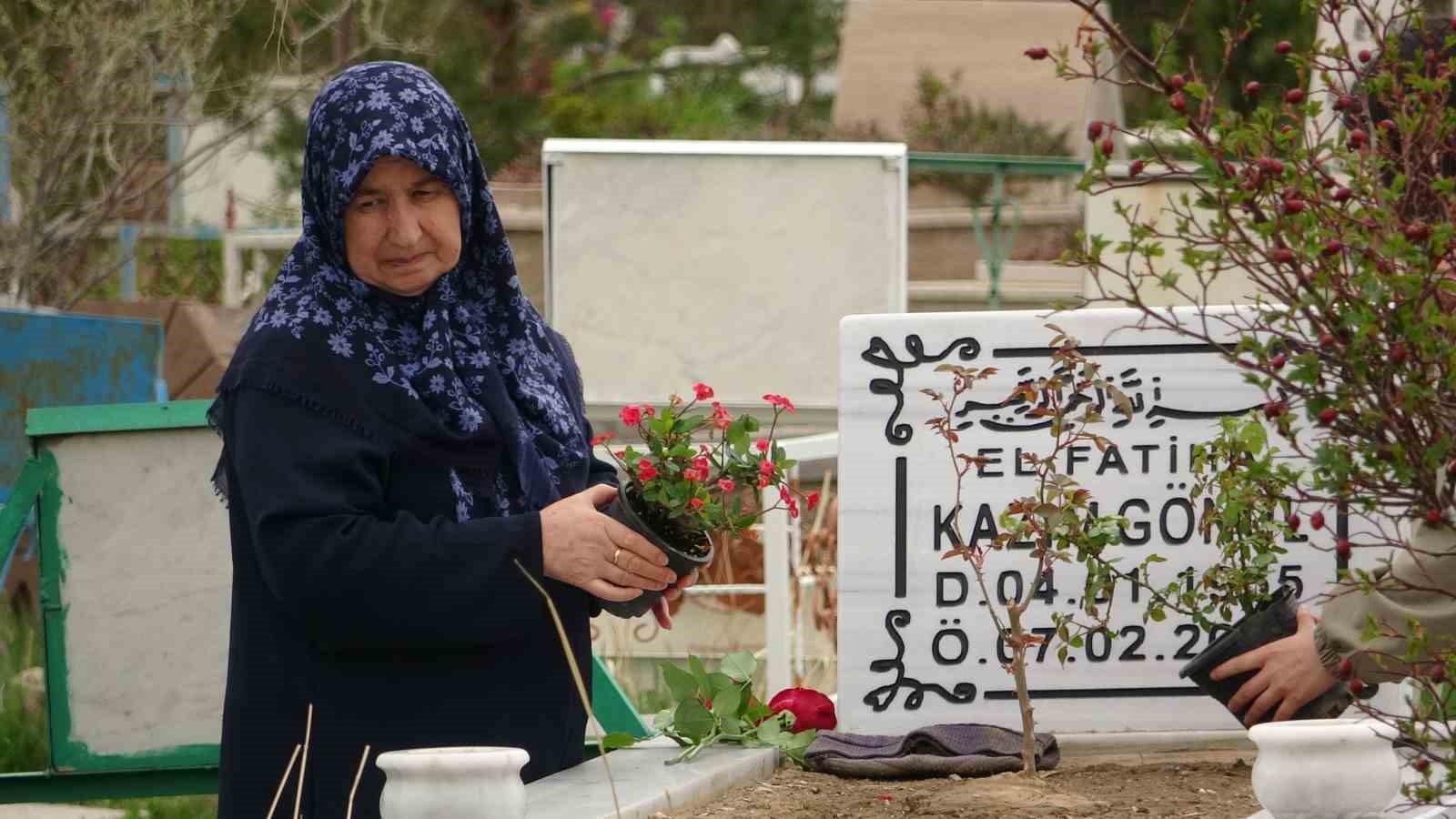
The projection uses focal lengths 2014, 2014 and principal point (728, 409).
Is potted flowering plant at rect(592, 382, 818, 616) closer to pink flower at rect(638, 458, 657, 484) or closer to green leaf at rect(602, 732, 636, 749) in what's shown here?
pink flower at rect(638, 458, 657, 484)

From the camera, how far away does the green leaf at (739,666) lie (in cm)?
315

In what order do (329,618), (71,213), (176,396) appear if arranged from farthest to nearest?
(176,396)
(71,213)
(329,618)

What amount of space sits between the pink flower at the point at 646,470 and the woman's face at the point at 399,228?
43 cm

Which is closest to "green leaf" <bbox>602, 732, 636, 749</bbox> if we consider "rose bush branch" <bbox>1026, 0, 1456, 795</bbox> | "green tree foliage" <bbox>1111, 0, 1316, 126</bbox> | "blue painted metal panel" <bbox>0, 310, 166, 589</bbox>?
"rose bush branch" <bbox>1026, 0, 1456, 795</bbox>

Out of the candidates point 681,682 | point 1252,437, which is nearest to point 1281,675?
point 1252,437

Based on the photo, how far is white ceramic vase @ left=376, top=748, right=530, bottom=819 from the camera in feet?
7.19

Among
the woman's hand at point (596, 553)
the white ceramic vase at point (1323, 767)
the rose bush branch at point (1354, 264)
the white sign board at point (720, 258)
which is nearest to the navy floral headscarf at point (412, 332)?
the woman's hand at point (596, 553)

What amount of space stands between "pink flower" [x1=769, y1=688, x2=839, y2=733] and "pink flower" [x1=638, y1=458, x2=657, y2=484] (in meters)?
0.76

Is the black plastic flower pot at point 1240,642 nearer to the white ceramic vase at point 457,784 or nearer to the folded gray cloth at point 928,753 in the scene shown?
the folded gray cloth at point 928,753

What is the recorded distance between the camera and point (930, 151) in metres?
13.9

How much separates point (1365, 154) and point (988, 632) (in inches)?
58.6

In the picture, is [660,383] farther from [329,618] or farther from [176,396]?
[329,618]

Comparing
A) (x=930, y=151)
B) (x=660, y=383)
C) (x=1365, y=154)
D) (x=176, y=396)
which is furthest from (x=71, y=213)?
(x=930, y=151)

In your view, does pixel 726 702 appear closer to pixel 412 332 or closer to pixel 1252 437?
pixel 412 332
